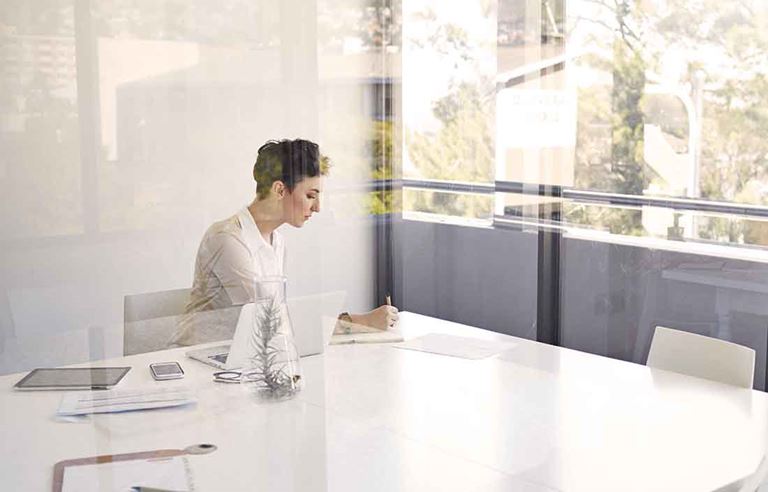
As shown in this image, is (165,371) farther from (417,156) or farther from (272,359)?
(417,156)

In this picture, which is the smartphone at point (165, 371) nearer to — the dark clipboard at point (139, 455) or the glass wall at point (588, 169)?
the dark clipboard at point (139, 455)

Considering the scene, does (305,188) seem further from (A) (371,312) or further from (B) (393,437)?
(B) (393,437)

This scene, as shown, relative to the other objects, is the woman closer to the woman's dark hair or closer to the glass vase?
the woman's dark hair

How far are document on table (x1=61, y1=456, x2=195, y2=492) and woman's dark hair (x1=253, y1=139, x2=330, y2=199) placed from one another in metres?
0.96

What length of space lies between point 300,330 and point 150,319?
403 mm

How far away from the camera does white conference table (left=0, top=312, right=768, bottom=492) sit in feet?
5.98

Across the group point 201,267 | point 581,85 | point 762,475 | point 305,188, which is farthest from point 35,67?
point 581,85

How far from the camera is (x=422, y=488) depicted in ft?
5.83

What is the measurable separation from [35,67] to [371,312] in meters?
1.15

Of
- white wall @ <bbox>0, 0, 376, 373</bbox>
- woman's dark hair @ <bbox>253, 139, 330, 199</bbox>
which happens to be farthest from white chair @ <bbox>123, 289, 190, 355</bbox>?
woman's dark hair @ <bbox>253, 139, 330, 199</bbox>

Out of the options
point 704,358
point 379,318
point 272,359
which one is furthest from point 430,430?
point 704,358

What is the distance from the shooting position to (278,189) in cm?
268

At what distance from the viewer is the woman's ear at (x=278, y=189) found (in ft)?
8.73

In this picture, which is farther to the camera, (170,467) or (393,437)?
(393,437)
